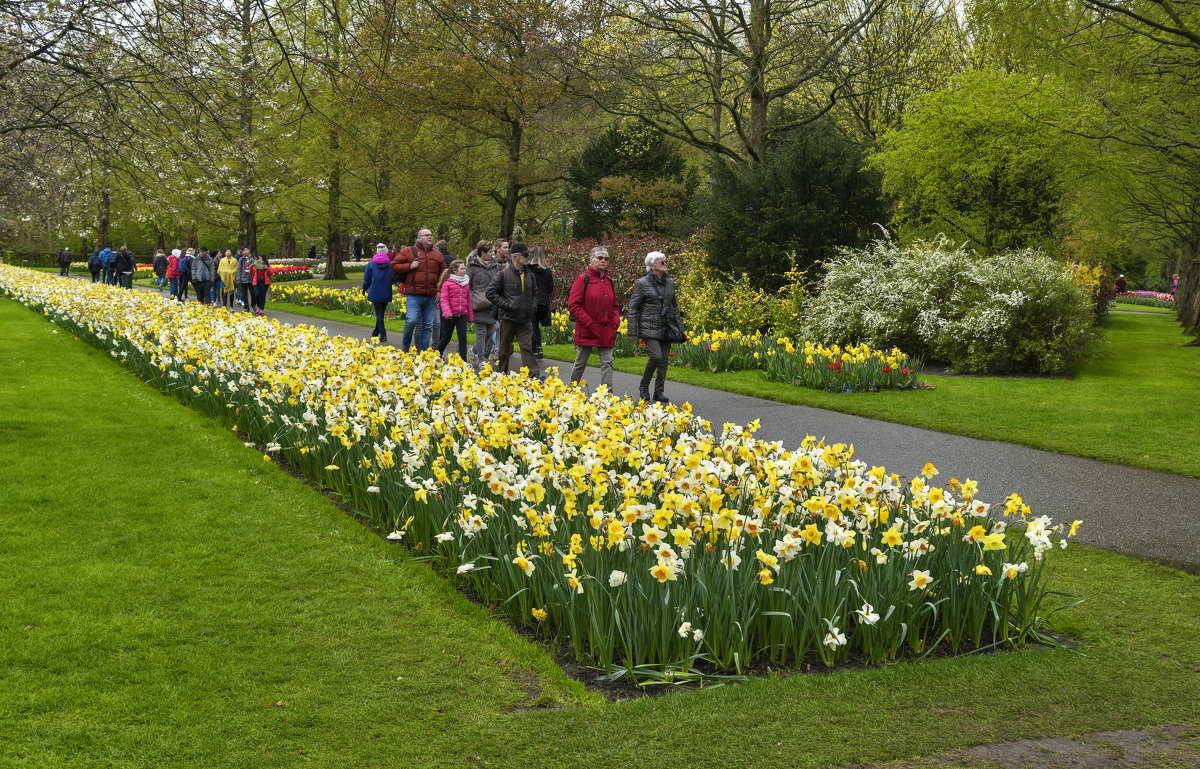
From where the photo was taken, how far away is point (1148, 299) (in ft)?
161

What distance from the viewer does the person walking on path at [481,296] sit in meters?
12.0

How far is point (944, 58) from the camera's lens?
89.0 ft

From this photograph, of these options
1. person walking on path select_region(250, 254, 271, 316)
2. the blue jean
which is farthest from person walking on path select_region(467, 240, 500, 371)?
person walking on path select_region(250, 254, 271, 316)

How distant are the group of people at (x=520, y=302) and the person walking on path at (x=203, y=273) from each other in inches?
418

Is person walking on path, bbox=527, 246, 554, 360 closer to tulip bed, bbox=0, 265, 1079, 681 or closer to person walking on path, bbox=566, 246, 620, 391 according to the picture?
person walking on path, bbox=566, 246, 620, 391

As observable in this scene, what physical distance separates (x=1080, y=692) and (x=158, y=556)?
4599 millimetres

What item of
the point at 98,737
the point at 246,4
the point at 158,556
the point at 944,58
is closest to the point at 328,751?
the point at 98,737

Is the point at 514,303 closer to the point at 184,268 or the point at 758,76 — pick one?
the point at 758,76

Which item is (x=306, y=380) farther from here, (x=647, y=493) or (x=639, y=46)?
(x=639, y=46)

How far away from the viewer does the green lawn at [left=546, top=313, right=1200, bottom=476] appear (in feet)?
27.8

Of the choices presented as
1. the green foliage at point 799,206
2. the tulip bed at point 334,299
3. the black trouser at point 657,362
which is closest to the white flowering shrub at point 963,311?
the green foliage at point 799,206

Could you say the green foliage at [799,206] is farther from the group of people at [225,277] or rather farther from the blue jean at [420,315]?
the group of people at [225,277]

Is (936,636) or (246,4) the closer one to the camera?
(936,636)

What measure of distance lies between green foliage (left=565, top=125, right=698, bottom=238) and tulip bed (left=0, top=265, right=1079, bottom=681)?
19.3m
